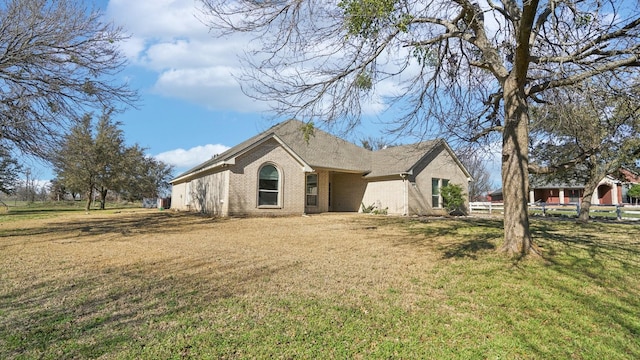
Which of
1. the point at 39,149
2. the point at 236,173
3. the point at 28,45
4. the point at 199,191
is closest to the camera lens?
the point at 28,45

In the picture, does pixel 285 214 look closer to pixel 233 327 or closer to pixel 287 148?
pixel 287 148

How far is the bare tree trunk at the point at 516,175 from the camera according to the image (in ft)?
24.3

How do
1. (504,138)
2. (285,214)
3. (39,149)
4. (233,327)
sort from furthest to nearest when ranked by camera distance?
(285,214)
(39,149)
(504,138)
(233,327)

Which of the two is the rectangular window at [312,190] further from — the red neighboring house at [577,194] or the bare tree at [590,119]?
the red neighboring house at [577,194]

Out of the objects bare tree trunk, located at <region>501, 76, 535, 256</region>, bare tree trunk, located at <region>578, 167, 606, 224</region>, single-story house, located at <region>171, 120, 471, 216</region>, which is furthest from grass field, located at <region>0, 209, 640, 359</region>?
bare tree trunk, located at <region>578, 167, 606, 224</region>

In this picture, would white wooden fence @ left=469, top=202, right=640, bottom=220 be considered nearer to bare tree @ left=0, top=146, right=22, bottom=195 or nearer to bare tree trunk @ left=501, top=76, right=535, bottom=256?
bare tree trunk @ left=501, top=76, right=535, bottom=256

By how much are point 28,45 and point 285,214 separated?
1185cm

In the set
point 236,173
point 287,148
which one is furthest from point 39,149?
point 287,148

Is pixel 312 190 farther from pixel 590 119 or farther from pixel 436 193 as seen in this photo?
pixel 590 119

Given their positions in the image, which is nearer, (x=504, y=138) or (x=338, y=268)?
(x=338, y=268)

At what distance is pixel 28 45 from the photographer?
10133 millimetres

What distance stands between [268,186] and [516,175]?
484 inches

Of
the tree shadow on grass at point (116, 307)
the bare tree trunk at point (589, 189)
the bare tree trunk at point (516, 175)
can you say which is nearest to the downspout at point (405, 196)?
the bare tree trunk at point (589, 189)

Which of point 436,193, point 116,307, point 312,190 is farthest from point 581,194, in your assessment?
point 116,307
